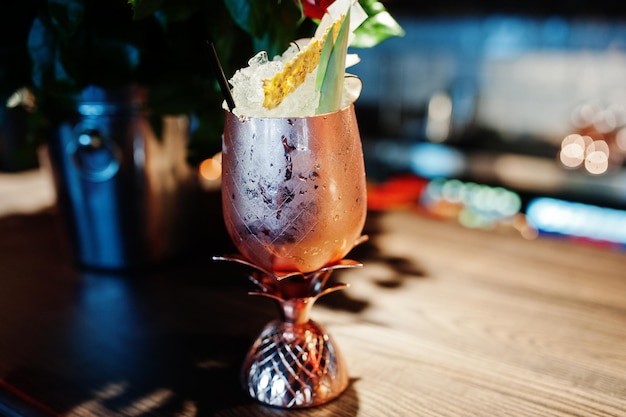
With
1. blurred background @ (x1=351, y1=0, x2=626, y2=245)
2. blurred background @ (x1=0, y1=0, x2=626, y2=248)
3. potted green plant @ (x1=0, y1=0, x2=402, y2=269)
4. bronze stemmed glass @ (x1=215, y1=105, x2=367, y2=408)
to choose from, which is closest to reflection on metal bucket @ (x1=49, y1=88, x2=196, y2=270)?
potted green plant @ (x1=0, y1=0, x2=402, y2=269)

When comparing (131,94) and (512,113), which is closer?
(131,94)

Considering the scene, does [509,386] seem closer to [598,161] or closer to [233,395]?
[233,395]

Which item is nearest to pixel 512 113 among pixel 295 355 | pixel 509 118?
pixel 509 118

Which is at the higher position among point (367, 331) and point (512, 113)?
point (512, 113)

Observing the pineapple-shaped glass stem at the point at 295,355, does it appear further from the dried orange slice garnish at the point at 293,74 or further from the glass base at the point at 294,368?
the dried orange slice garnish at the point at 293,74

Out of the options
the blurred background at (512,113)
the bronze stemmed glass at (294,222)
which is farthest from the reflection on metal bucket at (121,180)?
the blurred background at (512,113)

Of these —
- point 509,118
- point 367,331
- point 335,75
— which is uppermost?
point 335,75

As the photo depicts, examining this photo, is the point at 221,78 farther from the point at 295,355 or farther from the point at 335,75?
the point at 295,355

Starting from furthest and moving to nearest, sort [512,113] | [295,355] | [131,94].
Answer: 1. [512,113]
2. [131,94]
3. [295,355]
